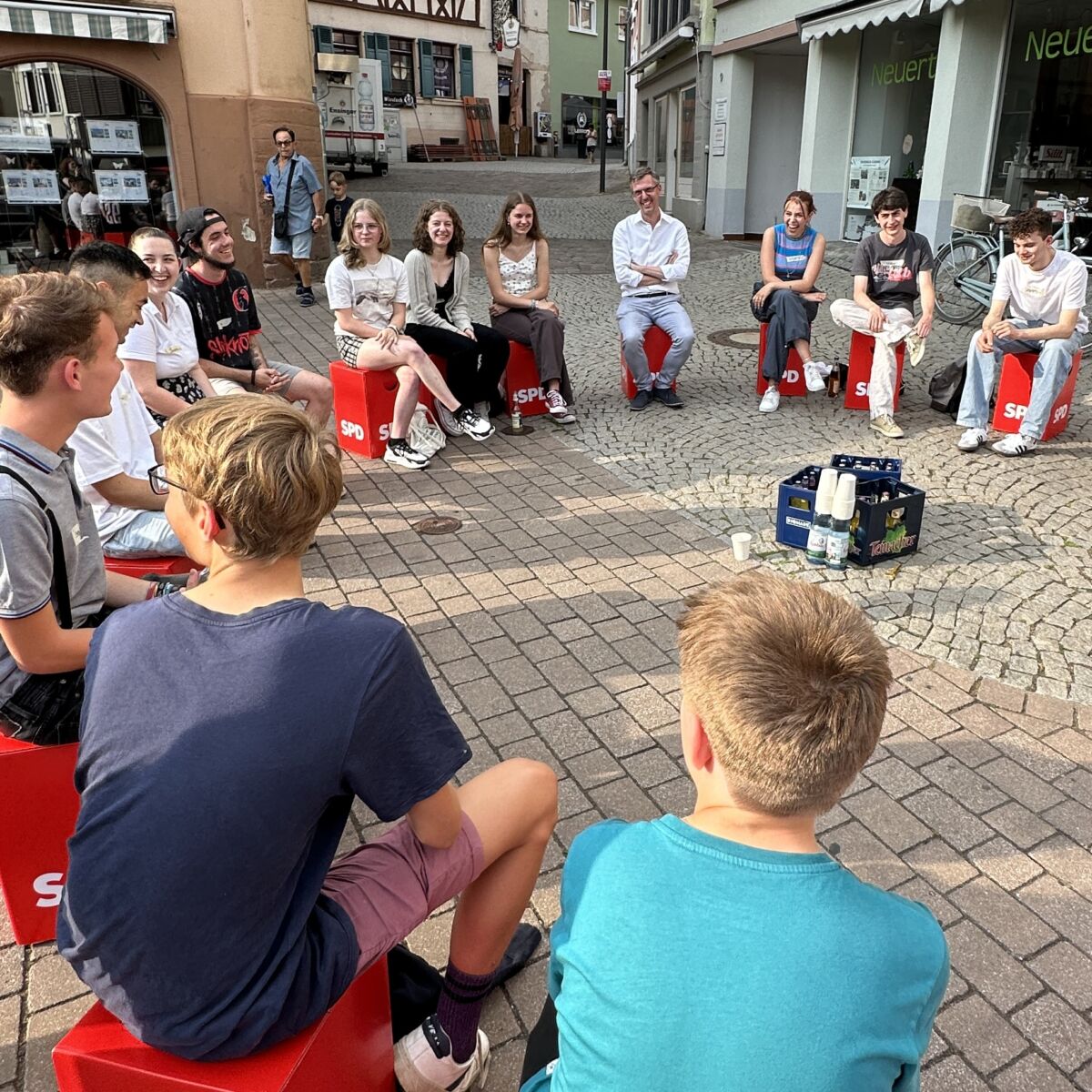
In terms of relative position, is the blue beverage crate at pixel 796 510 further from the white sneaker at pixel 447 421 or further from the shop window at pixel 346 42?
the shop window at pixel 346 42

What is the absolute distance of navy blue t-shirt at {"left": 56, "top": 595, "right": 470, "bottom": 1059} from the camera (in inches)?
56.1

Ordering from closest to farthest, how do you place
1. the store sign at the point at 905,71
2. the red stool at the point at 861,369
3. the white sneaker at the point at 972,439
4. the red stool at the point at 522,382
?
the white sneaker at the point at 972,439, the red stool at the point at 861,369, the red stool at the point at 522,382, the store sign at the point at 905,71

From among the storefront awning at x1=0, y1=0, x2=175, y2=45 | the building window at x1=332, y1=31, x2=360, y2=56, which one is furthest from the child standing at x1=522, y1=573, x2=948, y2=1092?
the building window at x1=332, y1=31, x2=360, y2=56

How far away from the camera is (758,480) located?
5.67m

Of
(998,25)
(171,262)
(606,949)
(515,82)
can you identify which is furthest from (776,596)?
(515,82)

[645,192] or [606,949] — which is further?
[645,192]

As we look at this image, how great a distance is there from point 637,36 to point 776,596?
2940 cm

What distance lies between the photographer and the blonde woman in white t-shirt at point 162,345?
445 cm

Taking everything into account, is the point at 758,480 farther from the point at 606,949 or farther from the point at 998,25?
the point at 998,25

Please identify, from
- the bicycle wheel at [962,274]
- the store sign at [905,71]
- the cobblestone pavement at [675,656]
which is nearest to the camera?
the cobblestone pavement at [675,656]

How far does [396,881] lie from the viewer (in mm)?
1841

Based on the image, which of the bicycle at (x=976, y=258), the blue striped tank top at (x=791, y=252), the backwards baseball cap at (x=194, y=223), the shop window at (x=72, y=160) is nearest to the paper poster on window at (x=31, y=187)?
the shop window at (x=72, y=160)

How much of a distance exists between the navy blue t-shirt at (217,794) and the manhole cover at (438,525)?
347cm

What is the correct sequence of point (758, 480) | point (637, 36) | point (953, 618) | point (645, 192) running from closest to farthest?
point (953, 618) → point (758, 480) → point (645, 192) → point (637, 36)
